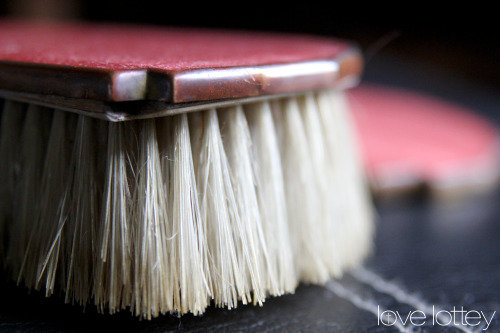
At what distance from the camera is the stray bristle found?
43 cm

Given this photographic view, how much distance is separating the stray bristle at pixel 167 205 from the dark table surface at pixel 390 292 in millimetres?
14

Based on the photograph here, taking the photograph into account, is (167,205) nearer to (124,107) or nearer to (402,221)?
(124,107)

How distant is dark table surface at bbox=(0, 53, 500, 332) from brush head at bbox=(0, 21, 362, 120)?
0.16 m

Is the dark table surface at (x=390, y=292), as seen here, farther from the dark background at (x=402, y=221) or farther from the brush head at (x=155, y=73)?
the brush head at (x=155, y=73)

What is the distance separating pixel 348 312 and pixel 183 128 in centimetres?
21

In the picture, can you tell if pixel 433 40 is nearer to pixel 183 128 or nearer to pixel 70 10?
pixel 70 10

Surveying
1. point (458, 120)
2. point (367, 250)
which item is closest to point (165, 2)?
point (458, 120)

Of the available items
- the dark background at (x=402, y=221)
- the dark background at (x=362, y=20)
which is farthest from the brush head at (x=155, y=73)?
the dark background at (x=362, y=20)

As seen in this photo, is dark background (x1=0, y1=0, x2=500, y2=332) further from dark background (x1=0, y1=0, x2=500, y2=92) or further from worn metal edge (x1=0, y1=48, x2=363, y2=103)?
worn metal edge (x1=0, y1=48, x2=363, y2=103)

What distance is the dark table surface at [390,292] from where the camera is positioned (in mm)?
453

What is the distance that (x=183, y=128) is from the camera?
435 millimetres

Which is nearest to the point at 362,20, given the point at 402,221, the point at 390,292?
the point at 402,221

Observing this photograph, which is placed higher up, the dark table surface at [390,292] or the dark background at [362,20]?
the dark background at [362,20]

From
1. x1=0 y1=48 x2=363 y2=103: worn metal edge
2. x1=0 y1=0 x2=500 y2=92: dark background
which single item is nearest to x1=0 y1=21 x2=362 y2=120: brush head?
x1=0 y1=48 x2=363 y2=103: worn metal edge
